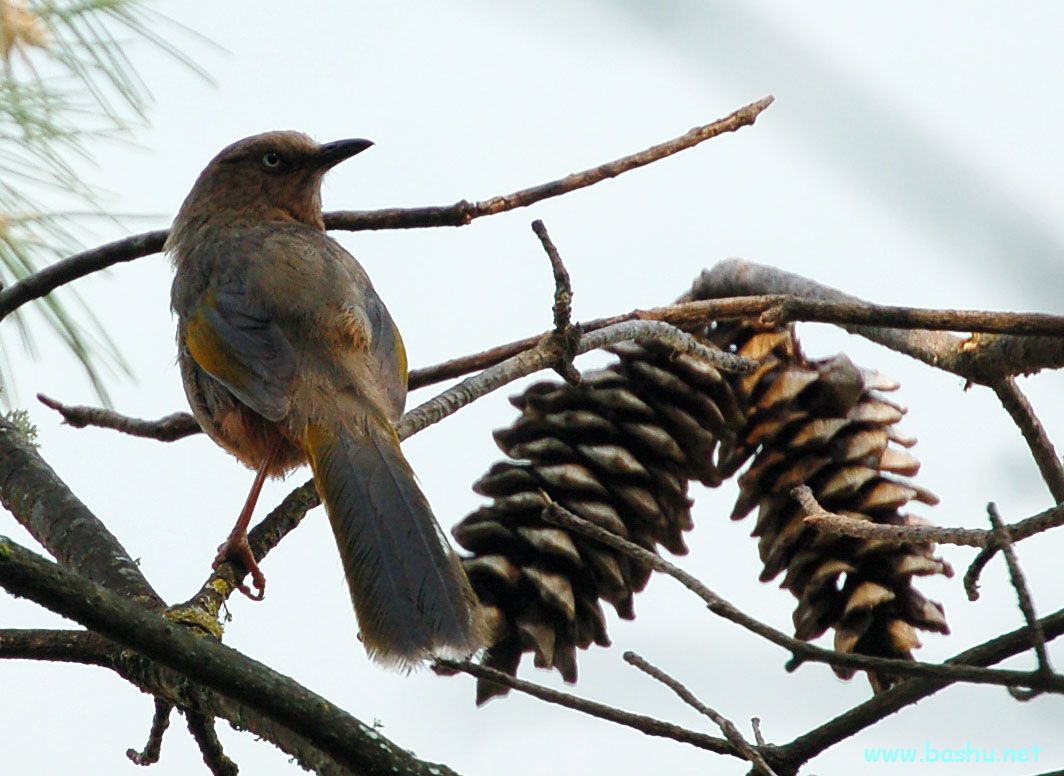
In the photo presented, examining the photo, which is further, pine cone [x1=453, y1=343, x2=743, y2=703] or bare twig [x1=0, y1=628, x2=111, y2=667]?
pine cone [x1=453, y1=343, x2=743, y2=703]

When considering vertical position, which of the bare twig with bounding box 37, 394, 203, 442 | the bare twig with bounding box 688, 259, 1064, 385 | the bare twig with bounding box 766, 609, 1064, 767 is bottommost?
the bare twig with bounding box 766, 609, 1064, 767

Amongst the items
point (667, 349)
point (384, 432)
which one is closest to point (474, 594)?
point (384, 432)

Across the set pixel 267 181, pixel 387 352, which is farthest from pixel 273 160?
pixel 387 352

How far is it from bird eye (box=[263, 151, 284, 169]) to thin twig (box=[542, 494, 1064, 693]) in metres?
3.26

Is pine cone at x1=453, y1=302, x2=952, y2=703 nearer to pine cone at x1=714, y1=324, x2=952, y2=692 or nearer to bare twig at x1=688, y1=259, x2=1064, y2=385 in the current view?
pine cone at x1=714, y1=324, x2=952, y2=692

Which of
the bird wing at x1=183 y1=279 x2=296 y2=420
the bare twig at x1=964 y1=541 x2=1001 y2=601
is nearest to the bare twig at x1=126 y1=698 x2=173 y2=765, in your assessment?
the bird wing at x1=183 y1=279 x2=296 y2=420

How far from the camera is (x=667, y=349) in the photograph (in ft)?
11.8

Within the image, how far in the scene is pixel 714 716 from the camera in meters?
2.02

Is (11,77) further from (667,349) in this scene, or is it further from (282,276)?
(667,349)

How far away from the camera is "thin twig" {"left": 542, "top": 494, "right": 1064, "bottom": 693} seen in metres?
1.58

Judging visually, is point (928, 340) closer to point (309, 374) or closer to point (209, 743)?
point (309, 374)

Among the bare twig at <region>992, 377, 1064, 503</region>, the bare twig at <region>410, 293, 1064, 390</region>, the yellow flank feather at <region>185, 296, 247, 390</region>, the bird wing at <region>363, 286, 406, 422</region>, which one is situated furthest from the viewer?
the yellow flank feather at <region>185, 296, 247, 390</region>

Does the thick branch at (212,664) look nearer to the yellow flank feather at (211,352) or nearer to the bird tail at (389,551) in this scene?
the bird tail at (389,551)

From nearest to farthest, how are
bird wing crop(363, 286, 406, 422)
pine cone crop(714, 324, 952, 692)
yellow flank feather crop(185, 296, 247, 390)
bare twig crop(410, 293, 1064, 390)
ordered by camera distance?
bare twig crop(410, 293, 1064, 390) < pine cone crop(714, 324, 952, 692) < bird wing crop(363, 286, 406, 422) < yellow flank feather crop(185, 296, 247, 390)
